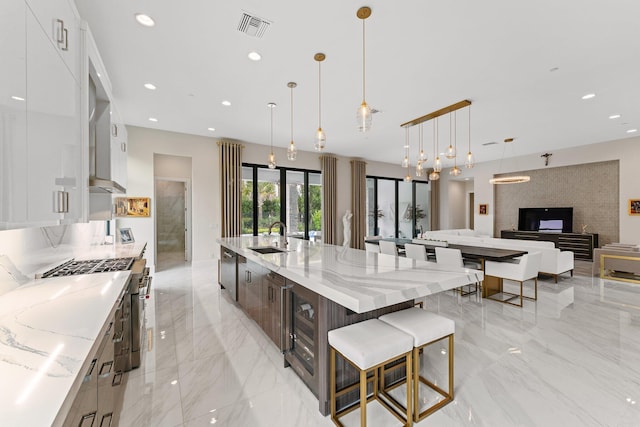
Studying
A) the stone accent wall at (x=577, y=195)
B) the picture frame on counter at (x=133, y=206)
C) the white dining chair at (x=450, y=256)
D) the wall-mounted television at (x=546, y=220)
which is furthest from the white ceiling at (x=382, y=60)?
the wall-mounted television at (x=546, y=220)

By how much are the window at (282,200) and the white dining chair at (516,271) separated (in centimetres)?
511

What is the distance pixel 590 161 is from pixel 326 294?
917cm

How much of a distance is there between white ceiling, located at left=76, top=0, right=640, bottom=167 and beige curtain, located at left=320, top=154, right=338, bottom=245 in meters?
2.76

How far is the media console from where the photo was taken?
23.3ft

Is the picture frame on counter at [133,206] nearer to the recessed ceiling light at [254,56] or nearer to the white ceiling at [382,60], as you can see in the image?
the white ceiling at [382,60]

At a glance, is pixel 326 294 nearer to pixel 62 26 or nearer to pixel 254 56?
pixel 62 26

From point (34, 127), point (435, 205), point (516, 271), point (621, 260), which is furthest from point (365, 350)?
point (435, 205)

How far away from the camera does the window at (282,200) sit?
23.6 feet

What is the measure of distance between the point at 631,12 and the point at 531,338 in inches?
124

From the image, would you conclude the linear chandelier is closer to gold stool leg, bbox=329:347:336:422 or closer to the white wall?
the white wall

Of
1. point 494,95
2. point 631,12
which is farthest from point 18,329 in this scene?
point 494,95

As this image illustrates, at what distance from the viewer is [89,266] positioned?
2342mm

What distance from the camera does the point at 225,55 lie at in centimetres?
312

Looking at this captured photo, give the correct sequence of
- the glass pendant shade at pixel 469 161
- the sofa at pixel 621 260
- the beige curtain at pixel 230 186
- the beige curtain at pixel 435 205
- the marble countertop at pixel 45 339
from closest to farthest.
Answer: the marble countertop at pixel 45 339
the glass pendant shade at pixel 469 161
the sofa at pixel 621 260
the beige curtain at pixel 230 186
the beige curtain at pixel 435 205
